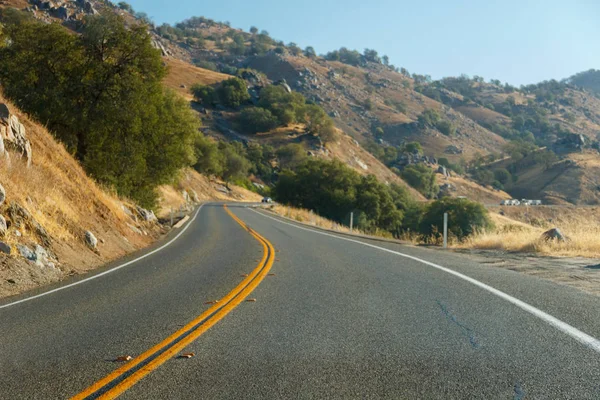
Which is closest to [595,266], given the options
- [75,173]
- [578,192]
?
[75,173]

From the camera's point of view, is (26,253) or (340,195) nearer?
(26,253)

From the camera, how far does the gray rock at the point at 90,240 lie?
14633 mm

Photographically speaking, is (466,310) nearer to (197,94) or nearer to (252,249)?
(252,249)

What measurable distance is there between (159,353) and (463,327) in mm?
3237

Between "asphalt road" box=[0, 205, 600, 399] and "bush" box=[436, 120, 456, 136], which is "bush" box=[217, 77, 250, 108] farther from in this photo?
"asphalt road" box=[0, 205, 600, 399]

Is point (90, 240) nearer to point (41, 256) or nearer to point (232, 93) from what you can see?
point (41, 256)

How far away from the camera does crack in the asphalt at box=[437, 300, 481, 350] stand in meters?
5.21

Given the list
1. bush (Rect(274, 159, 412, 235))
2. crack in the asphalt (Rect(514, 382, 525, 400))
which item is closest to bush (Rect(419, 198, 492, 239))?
bush (Rect(274, 159, 412, 235))

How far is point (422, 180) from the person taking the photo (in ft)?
384

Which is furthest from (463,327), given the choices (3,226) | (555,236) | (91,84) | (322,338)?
(91,84)

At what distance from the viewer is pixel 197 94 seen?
128750 millimetres

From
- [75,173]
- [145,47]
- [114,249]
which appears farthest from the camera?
[145,47]

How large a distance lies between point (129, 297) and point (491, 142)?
667ft

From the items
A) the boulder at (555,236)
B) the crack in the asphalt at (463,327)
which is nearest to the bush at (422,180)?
the boulder at (555,236)
